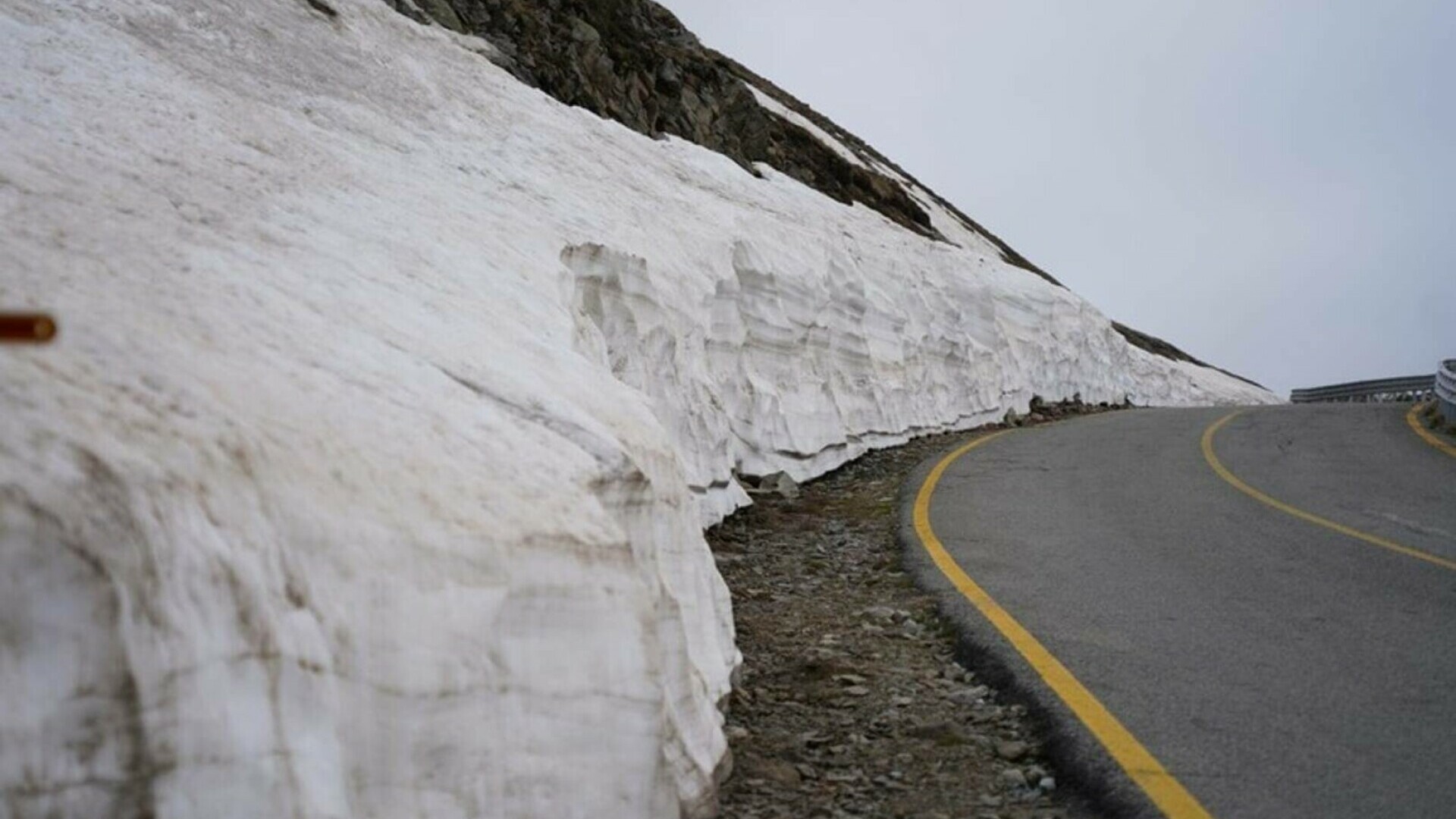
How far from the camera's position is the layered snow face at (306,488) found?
8.78 ft

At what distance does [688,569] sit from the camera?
521cm

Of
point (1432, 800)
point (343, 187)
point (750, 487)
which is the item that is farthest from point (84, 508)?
point (750, 487)

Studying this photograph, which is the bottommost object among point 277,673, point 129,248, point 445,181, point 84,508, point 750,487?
point 750,487

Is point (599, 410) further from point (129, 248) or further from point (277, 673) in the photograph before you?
point (277, 673)

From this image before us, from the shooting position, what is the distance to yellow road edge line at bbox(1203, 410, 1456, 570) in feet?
27.7

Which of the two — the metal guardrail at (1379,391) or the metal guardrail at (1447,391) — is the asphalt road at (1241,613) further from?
the metal guardrail at (1379,391)

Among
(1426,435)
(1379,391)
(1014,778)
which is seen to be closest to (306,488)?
(1014,778)

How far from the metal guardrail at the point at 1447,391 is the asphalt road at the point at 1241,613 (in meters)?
5.77

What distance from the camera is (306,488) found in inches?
131

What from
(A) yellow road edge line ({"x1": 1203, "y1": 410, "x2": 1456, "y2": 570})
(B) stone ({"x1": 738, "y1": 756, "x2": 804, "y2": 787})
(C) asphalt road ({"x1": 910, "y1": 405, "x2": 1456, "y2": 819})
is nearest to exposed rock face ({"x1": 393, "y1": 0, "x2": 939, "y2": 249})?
(C) asphalt road ({"x1": 910, "y1": 405, "x2": 1456, "y2": 819})

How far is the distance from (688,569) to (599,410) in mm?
807

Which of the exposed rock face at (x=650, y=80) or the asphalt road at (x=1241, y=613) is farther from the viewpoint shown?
the exposed rock face at (x=650, y=80)

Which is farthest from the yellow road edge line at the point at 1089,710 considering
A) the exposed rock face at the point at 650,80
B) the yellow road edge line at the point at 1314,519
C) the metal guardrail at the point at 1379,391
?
the metal guardrail at the point at 1379,391

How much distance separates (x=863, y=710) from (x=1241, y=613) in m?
2.60
